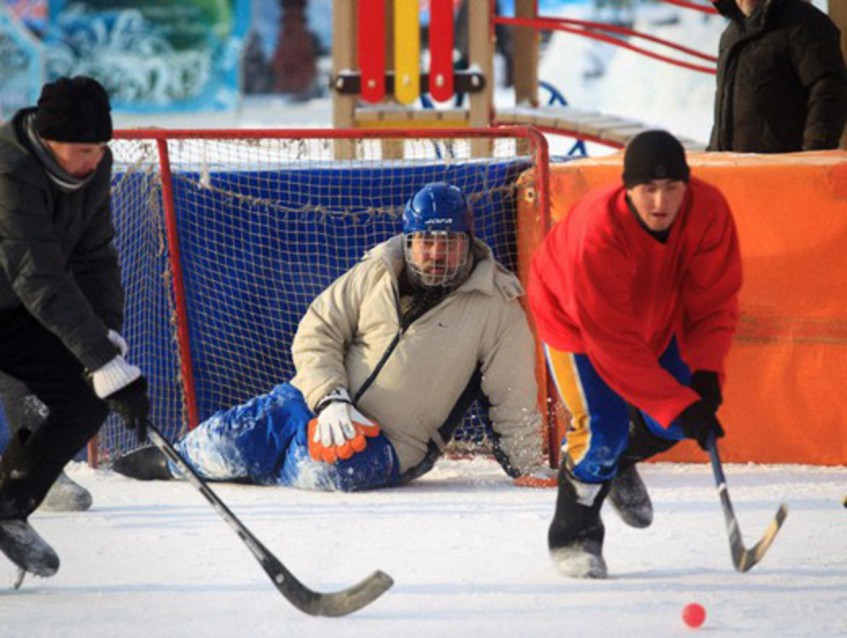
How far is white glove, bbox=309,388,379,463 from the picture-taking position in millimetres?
5562

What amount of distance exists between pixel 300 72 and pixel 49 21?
360cm

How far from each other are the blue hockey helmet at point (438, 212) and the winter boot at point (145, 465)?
1.28m

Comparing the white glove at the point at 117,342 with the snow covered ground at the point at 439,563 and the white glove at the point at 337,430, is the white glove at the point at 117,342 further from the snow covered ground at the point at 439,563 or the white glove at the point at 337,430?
the white glove at the point at 337,430

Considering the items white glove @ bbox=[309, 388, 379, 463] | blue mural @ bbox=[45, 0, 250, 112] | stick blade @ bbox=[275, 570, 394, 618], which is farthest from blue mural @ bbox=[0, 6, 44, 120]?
stick blade @ bbox=[275, 570, 394, 618]

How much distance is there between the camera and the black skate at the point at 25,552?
428 centimetres

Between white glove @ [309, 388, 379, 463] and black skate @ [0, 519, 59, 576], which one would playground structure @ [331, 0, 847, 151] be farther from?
black skate @ [0, 519, 59, 576]

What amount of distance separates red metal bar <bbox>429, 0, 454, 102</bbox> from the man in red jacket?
5189 millimetres

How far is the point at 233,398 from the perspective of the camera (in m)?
6.50

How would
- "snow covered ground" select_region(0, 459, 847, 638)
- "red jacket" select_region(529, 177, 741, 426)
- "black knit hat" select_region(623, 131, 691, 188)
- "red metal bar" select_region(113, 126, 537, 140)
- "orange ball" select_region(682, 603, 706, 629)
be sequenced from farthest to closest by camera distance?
"red metal bar" select_region(113, 126, 537, 140) → "red jacket" select_region(529, 177, 741, 426) → "black knit hat" select_region(623, 131, 691, 188) → "snow covered ground" select_region(0, 459, 847, 638) → "orange ball" select_region(682, 603, 706, 629)

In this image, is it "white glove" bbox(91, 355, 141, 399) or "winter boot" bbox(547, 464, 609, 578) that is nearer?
"white glove" bbox(91, 355, 141, 399)

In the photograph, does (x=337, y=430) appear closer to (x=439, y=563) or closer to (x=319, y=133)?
(x=439, y=563)

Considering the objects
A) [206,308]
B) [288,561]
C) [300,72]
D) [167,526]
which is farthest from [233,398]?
[300,72]

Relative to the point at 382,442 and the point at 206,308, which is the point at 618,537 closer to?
the point at 382,442

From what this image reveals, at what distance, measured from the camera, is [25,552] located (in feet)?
14.1
